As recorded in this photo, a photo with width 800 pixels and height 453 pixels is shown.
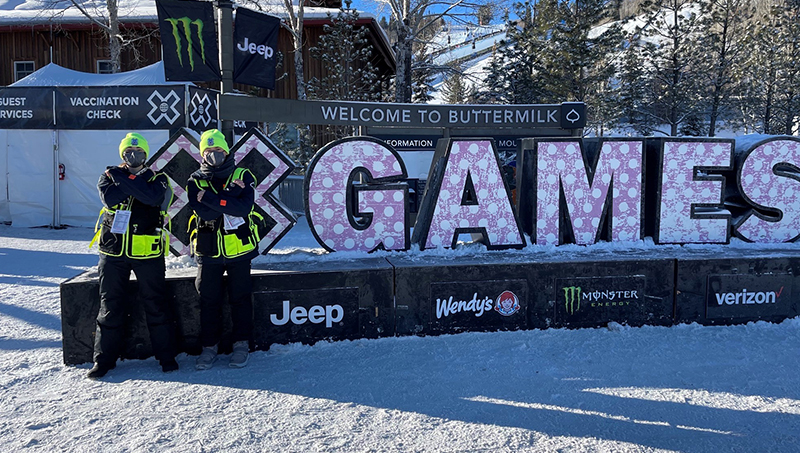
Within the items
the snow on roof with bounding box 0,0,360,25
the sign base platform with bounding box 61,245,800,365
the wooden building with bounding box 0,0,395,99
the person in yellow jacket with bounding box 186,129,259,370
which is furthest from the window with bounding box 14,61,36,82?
the person in yellow jacket with bounding box 186,129,259,370

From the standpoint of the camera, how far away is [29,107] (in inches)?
542

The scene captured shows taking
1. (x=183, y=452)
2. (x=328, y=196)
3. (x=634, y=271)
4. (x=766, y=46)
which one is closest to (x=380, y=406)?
(x=183, y=452)

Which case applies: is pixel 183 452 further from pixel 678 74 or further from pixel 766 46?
pixel 766 46

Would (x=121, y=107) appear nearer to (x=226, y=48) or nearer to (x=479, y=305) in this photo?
(x=226, y=48)

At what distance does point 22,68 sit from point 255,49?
24411 mm

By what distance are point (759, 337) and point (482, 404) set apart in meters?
3.15

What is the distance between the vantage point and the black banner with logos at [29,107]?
45.0 ft

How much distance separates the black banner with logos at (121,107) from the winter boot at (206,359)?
10.3 m

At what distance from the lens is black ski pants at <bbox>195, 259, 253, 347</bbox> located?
15.1 feet

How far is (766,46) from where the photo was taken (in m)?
32.5

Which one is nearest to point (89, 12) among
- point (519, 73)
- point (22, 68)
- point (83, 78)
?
point (22, 68)

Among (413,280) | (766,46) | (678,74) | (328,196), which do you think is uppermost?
(766,46)

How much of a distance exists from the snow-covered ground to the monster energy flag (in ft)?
7.24

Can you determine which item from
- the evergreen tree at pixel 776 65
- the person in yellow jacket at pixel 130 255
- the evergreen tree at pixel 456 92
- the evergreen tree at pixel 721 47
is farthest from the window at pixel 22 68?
the evergreen tree at pixel 776 65
